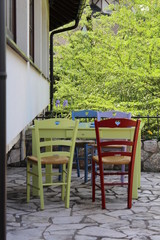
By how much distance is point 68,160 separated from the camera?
5848mm

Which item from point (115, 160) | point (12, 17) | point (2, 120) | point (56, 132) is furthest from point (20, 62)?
point (2, 120)

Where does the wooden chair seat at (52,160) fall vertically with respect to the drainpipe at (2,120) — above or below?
below

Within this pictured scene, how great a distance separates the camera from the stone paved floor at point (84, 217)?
4621 millimetres

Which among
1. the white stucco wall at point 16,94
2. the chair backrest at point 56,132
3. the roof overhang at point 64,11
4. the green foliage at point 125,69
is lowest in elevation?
the chair backrest at point 56,132

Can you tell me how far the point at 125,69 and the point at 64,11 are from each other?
8.34 feet

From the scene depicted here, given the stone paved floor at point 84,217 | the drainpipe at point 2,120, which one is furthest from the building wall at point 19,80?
the drainpipe at point 2,120

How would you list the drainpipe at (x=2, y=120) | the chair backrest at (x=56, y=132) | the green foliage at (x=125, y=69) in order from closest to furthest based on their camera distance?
the drainpipe at (x=2, y=120), the chair backrest at (x=56, y=132), the green foliage at (x=125, y=69)

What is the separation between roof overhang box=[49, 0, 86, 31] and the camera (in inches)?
443

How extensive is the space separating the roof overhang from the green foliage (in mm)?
1082

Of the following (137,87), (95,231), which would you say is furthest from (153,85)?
(95,231)

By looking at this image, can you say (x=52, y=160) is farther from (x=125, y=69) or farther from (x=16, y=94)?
(x=125, y=69)

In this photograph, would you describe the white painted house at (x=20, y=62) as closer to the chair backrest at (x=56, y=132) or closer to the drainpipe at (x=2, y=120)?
the chair backrest at (x=56, y=132)

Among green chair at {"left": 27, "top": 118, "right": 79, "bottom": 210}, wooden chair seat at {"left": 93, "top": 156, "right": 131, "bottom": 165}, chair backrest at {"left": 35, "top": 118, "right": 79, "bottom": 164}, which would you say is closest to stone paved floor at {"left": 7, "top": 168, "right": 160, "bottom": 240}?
green chair at {"left": 27, "top": 118, "right": 79, "bottom": 210}

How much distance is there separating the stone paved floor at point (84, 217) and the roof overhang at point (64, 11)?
16.8 feet
